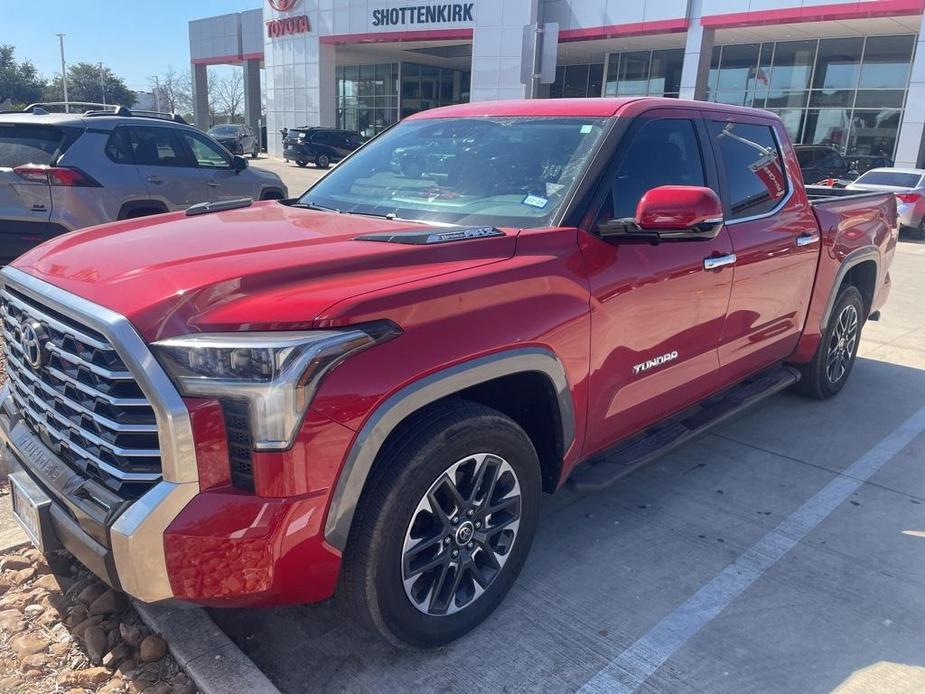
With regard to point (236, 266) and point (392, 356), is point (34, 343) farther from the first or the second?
Result: point (392, 356)

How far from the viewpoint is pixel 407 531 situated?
7.89ft

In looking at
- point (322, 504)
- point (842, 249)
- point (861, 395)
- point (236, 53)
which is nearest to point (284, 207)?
point (322, 504)

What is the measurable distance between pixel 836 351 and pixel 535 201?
3.40m

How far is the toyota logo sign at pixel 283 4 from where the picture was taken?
112 ft

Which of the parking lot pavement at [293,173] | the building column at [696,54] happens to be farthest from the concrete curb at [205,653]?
the building column at [696,54]

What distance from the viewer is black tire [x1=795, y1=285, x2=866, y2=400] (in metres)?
5.16

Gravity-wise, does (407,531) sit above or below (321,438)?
below

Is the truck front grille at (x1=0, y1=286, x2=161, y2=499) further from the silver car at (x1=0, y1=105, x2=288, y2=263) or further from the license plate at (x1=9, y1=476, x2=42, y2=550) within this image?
the silver car at (x1=0, y1=105, x2=288, y2=263)

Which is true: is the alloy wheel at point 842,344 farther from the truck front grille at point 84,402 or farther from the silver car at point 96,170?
the silver car at point 96,170

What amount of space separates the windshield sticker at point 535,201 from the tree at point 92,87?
2927 inches

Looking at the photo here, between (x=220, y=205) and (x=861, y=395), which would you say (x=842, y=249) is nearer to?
(x=861, y=395)

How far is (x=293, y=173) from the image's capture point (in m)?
27.6

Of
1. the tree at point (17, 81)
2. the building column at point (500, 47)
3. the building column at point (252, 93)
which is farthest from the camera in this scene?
the tree at point (17, 81)

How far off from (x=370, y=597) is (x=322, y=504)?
0.44 meters
